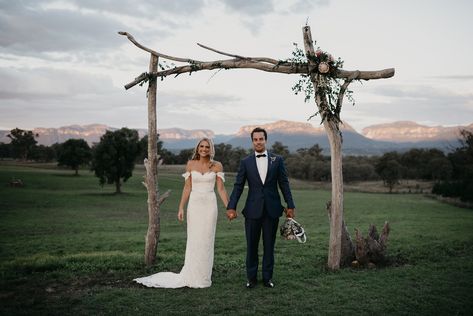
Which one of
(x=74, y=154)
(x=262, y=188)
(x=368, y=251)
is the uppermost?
(x=74, y=154)

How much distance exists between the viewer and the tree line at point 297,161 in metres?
40.8

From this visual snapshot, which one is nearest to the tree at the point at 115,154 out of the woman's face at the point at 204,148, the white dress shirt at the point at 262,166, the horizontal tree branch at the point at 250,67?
the horizontal tree branch at the point at 250,67

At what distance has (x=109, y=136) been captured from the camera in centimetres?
4181

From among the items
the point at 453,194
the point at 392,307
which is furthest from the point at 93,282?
the point at 453,194

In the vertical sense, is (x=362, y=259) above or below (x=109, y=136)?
below

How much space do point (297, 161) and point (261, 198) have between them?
86.3m

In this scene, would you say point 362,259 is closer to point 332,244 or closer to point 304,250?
point 332,244

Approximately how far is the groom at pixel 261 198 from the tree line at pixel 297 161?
8.71ft

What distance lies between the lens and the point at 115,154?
40.7m

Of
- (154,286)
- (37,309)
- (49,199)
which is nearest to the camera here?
(37,309)

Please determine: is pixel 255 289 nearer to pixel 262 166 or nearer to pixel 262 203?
pixel 262 203

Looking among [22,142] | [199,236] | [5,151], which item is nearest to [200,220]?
[199,236]

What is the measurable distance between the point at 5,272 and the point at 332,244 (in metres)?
6.92

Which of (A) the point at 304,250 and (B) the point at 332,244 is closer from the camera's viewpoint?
(B) the point at 332,244
